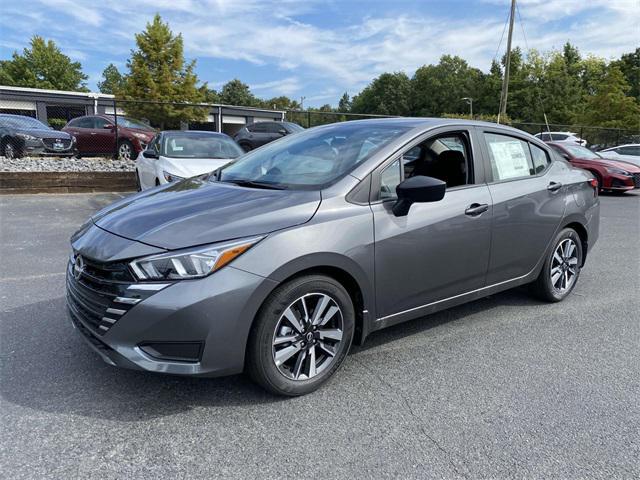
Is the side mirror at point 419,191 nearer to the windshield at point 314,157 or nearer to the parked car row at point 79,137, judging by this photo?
the windshield at point 314,157

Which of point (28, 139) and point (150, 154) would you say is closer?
point (150, 154)

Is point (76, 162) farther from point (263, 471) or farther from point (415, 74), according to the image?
point (415, 74)

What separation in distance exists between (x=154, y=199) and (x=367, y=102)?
108 meters

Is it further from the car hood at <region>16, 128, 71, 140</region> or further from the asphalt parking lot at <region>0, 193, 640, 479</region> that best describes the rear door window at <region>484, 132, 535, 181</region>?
the car hood at <region>16, 128, 71, 140</region>

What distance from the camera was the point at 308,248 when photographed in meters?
2.66

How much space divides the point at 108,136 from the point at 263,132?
207 inches

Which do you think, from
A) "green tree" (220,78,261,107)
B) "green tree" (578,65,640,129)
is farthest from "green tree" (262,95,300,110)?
"green tree" (578,65,640,129)

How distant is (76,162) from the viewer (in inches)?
508

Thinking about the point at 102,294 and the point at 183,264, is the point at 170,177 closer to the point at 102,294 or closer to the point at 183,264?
the point at 102,294

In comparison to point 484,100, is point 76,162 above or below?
below

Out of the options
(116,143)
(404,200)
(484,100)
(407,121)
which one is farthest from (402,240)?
(484,100)

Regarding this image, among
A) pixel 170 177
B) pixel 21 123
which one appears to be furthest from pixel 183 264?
pixel 21 123

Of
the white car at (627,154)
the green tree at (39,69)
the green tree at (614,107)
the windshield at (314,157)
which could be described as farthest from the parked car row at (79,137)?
the green tree at (39,69)

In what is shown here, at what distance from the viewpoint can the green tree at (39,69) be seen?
177 ft
